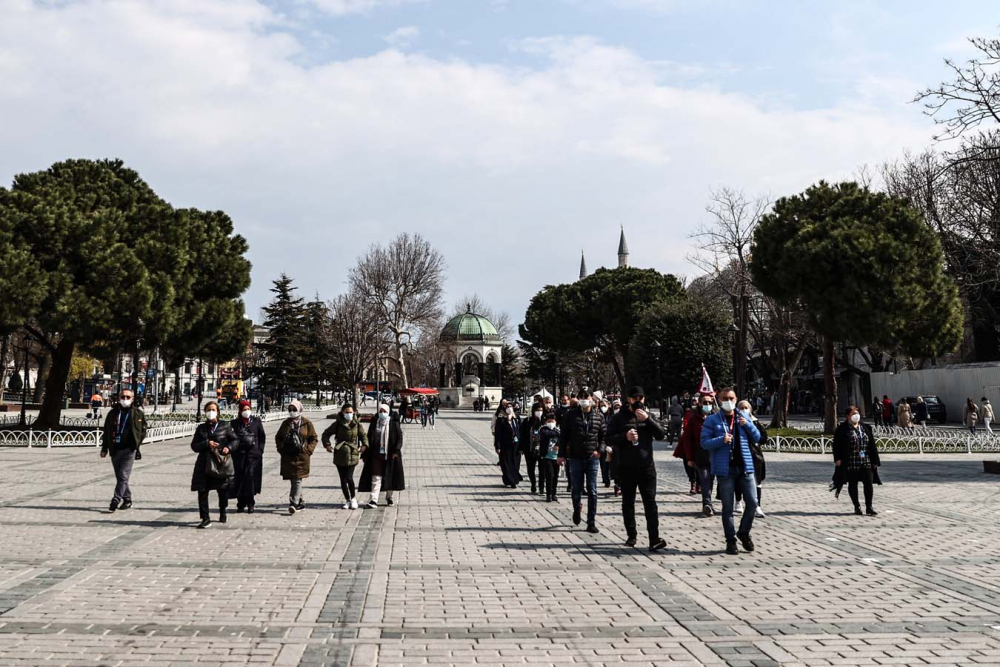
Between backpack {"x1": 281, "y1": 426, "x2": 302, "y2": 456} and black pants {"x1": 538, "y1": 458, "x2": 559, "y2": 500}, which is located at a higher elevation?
backpack {"x1": 281, "y1": 426, "x2": 302, "y2": 456}

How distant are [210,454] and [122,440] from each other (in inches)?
72.0

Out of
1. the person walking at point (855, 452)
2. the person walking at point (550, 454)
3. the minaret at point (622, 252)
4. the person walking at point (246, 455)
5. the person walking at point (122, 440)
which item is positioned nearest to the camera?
the person walking at point (855, 452)

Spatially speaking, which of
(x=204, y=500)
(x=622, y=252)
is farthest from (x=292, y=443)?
(x=622, y=252)

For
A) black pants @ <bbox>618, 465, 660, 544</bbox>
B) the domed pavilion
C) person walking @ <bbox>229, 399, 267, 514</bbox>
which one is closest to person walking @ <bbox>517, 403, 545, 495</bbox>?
person walking @ <bbox>229, 399, 267, 514</bbox>

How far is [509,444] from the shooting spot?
49.8 ft

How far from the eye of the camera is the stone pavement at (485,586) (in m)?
5.37

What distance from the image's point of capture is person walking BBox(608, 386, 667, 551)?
8.92 metres

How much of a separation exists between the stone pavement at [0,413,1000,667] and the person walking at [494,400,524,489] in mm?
2056

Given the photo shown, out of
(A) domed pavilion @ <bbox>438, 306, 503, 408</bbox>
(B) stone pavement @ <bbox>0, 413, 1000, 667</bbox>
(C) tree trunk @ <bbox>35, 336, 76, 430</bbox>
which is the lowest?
(B) stone pavement @ <bbox>0, 413, 1000, 667</bbox>

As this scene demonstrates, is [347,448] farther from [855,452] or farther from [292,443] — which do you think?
[855,452]

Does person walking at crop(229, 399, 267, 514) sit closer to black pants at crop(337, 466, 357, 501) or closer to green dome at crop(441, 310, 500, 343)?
black pants at crop(337, 466, 357, 501)

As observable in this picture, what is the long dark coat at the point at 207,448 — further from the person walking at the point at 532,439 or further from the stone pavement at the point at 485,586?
the person walking at the point at 532,439

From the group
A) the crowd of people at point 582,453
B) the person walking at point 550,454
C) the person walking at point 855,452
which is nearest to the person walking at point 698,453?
the crowd of people at point 582,453

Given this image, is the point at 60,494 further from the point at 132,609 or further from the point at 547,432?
the point at 132,609
